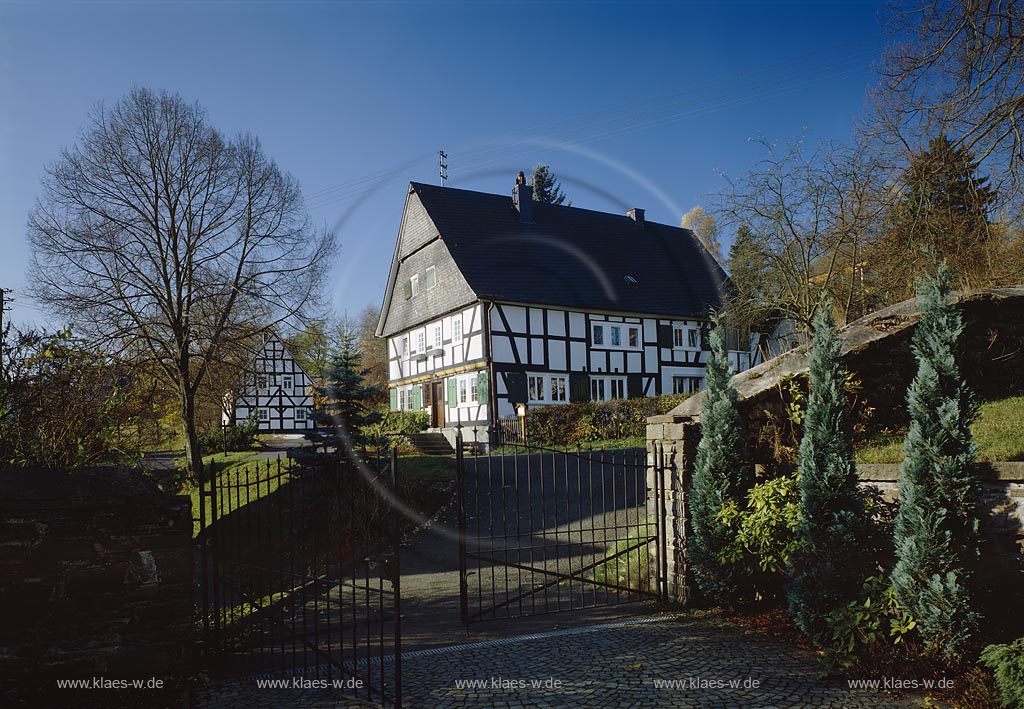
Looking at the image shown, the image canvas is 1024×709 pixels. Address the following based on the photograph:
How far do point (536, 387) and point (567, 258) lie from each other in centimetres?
585

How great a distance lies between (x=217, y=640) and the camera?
263 inches

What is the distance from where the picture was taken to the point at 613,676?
6137 millimetres

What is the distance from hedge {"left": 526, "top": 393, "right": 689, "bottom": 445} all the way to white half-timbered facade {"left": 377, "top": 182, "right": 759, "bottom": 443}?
8.22 feet

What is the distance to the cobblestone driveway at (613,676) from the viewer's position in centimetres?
561

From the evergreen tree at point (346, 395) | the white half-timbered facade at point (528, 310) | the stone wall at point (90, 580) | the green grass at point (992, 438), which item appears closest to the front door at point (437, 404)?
the white half-timbered facade at point (528, 310)

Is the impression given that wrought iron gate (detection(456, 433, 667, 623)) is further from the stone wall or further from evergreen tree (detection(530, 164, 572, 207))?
evergreen tree (detection(530, 164, 572, 207))

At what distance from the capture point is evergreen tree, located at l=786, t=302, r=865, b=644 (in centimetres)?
671

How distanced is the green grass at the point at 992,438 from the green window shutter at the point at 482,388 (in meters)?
17.7

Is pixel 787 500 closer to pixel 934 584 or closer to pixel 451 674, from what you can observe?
pixel 934 584

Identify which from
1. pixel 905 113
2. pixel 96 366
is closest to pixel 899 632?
pixel 905 113

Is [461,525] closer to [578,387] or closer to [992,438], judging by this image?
[992,438]

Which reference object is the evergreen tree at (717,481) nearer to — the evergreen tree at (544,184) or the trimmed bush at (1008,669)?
the trimmed bush at (1008,669)

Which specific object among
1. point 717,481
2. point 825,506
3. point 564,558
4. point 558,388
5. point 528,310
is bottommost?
point 564,558

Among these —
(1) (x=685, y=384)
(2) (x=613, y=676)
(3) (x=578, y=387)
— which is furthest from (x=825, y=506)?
(1) (x=685, y=384)
